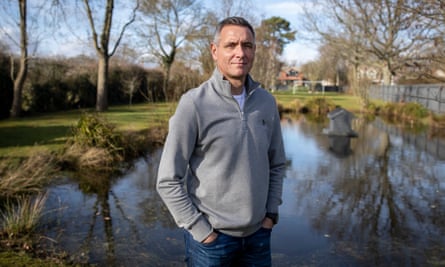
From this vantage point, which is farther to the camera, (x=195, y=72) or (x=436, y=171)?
(x=195, y=72)

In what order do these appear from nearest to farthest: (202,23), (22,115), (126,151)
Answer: (126,151)
(22,115)
(202,23)

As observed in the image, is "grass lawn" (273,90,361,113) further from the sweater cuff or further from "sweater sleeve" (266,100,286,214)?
A: the sweater cuff

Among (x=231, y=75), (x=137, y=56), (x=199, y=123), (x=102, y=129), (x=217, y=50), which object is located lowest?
(x=102, y=129)

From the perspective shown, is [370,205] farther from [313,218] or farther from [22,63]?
[22,63]

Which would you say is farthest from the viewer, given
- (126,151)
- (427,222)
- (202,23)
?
(202,23)

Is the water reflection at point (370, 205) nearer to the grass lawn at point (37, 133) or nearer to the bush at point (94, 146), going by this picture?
the bush at point (94, 146)

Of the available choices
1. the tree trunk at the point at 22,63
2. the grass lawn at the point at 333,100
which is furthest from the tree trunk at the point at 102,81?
the grass lawn at the point at 333,100

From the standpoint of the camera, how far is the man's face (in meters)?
1.99

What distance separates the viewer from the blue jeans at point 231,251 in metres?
1.97

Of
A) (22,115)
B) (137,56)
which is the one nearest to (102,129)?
(22,115)

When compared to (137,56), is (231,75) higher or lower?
lower

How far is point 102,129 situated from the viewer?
361 inches

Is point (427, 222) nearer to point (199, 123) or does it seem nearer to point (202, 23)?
point (199, 123)

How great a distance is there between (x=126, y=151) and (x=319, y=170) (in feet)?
15.4
